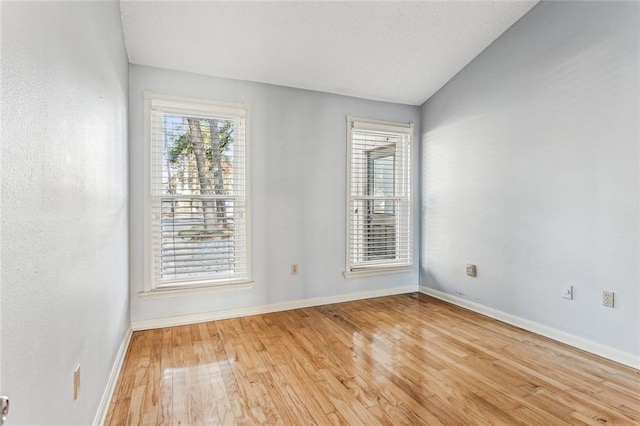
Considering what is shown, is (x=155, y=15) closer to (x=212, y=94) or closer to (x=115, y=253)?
(x=212, y=94)

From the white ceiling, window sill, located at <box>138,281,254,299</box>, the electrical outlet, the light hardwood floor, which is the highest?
the white ceiling

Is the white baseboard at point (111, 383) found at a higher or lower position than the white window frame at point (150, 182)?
lower

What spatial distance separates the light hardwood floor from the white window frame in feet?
1.15

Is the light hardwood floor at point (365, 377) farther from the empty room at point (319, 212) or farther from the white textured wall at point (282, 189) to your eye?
the white textured wall at point (282, 189)

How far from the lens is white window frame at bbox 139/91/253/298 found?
297cm

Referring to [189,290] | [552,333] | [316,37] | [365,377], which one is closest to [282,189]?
[189,290]

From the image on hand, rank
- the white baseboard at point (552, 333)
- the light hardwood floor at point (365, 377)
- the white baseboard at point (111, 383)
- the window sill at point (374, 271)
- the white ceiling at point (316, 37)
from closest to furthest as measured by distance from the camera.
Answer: the white baseboard at point (111, 383), the light hardwood floor at point (365, 377), the white baseboard at point (552, 333), the white ceiling at point (316, 37), the window sill at point (374, 271)

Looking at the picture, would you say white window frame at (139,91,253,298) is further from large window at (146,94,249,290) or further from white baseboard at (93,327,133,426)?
white baseboard at (93,327,133,426)

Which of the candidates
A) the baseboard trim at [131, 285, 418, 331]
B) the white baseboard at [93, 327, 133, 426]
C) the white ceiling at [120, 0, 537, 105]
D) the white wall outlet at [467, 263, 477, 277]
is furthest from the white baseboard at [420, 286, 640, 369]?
the white baseboard at [93, 327, 133, 426]

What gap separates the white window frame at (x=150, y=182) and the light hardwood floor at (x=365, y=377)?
35 centimetres

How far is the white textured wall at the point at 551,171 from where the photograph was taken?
7.74 ft

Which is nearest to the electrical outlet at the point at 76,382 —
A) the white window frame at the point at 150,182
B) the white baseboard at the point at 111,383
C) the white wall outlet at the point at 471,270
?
the white baseboard at the point at 111,383

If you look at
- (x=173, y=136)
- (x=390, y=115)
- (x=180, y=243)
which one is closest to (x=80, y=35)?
(x=173, y=136)

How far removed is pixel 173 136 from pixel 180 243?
0.99 m
